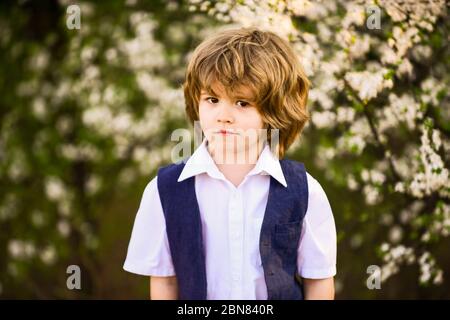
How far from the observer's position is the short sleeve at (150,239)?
190 cm

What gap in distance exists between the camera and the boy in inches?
71.9

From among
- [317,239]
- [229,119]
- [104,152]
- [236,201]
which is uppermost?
[104,152]

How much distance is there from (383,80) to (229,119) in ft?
3.09

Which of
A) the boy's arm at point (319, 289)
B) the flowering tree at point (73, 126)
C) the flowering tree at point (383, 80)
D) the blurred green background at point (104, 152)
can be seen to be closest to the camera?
the boy's arm at point (319, 289)

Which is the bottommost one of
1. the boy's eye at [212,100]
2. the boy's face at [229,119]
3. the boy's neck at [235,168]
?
the boy's neck at [235,168]

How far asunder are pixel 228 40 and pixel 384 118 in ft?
4.04

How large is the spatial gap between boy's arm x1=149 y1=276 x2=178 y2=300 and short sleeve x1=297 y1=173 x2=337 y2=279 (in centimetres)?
45

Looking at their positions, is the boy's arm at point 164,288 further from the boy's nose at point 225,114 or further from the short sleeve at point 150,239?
the boy's nose at point 225,114

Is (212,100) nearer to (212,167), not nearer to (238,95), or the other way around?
(238,95)

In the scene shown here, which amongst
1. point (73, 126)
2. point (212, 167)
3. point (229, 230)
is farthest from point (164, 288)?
point (73, 126)

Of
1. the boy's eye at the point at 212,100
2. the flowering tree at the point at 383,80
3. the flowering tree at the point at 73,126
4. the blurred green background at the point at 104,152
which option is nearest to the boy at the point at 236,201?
the boy's eye at the point at 212,100

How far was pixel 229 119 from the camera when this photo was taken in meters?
1.79

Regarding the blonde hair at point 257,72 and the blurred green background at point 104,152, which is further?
the blurred green background at point 104,152

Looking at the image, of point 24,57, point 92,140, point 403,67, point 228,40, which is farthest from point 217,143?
point 24,57
